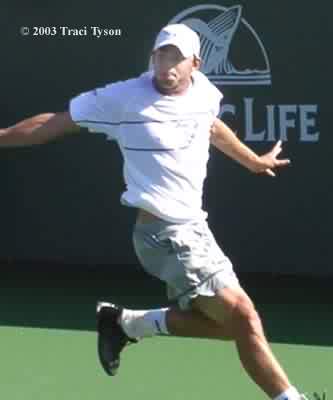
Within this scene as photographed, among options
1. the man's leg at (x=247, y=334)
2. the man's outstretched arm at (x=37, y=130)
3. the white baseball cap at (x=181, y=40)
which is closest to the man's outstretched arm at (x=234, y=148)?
the white baseball cap at (x=181, y=40)

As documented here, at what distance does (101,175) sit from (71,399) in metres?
2.83

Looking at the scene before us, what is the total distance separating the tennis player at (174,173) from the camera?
506cm

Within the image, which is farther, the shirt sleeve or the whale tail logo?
the whale tail logo

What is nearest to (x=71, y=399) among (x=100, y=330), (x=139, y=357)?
(x=100, y=330)

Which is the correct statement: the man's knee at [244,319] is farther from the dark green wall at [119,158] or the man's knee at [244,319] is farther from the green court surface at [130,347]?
the dark green wall at [119,158]

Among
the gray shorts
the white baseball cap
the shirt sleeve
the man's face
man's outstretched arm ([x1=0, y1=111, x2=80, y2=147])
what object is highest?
the white baseball cap

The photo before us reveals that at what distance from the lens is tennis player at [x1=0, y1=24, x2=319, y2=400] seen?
16.6 ft

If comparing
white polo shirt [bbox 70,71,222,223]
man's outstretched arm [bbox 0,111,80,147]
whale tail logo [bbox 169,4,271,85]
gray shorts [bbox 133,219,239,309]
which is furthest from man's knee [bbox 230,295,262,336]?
whale tail logo [bbox 169,4,271,85]

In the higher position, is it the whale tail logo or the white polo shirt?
the whale tail logo

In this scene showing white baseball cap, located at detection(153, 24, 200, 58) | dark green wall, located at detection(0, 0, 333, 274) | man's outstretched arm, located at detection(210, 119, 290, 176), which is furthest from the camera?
dark green wall, located at detection(0, 0, 333, 274)

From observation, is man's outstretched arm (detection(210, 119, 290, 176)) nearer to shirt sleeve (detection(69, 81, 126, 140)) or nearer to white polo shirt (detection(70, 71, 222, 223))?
white polo shirt (detection(70, 71, 222, 223))

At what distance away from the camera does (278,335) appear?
687cm

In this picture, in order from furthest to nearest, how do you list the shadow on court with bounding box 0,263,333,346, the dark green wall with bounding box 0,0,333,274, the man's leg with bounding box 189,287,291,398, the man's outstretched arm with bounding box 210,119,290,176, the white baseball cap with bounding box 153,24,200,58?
1. the dark green wall with bounding box 0,0,333,274
2. the shadow on court with bounding box 0,263,333,346
3. the man's outstretched arm with bounding box 210,119,290,176
4. the white baseball cap with bounding box 153,24,200,58
5. the man's leg with bounding box 189,287,291,398

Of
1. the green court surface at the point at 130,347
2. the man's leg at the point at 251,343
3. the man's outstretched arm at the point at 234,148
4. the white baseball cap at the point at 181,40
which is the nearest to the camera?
the man's leg at the point at 251,343
